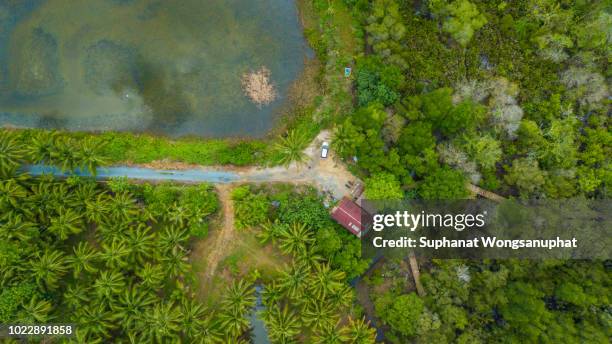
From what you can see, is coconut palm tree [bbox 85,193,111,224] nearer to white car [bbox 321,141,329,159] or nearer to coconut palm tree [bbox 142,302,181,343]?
coconut palm tree [bbox 142,302,181,343]

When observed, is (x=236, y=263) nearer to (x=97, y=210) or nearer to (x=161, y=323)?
(x=161, y=323)

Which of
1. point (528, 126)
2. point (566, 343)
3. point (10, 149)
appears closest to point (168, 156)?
point (10, 149)

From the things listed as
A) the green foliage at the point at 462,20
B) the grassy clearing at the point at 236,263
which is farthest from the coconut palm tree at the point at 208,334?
the green foliage at the point at 462,20

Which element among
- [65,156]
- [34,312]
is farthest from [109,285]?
[65,156]

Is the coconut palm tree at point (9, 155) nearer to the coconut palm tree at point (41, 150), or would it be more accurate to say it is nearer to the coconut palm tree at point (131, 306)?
the coconut palm tree at point (41, 150)

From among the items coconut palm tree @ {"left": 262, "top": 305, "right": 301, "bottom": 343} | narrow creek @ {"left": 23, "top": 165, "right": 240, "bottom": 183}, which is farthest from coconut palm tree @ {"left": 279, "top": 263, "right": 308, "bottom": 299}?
Answer: narrow creek @ {"left": 23, "top": 165, "right": 240, "bottom": 183}

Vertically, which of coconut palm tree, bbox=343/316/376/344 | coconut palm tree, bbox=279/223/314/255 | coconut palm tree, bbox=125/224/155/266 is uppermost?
coconut palm tree, bbox=279/223/314/255
